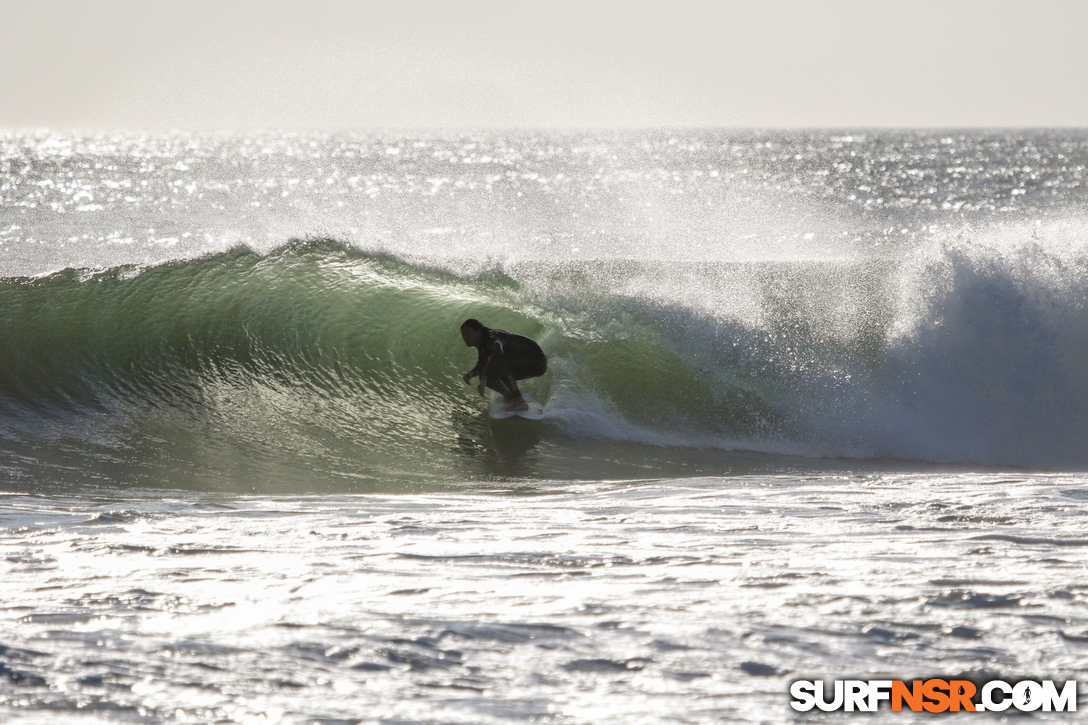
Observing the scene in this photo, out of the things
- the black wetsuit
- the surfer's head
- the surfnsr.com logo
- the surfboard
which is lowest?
the surfnsr.com logo

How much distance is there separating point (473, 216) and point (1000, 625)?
106 ft

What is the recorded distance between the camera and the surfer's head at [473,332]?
23.9ft

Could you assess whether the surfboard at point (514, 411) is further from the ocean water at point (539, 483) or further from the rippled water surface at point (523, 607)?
the rippled water surface at point (523, 607)

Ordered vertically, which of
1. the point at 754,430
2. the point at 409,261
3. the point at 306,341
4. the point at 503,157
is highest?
the point at 503,157

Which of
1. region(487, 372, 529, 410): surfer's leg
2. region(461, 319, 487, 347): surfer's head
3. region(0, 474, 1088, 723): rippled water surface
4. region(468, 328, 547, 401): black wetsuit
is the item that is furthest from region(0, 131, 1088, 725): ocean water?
region(461, 319, 487, 347): surfer's head

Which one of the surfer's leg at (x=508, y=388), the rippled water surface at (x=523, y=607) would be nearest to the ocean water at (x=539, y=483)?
the rippled water surface at (x=523, y=607)

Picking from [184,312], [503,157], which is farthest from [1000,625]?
[503,157]

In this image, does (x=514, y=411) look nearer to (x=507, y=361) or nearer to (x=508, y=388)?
(x=508, y=388)

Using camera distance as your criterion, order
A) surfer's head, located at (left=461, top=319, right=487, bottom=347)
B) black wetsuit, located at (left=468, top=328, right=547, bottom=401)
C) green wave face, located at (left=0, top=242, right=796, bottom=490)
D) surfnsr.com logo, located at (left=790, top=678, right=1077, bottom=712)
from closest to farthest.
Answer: surfnsr.com logo, located at (left=790, top=678, right=1077, bottom=712)
green wave face, located at (left=0, top=242, right=796, bottom=490)
surfer's head, located at (left=461, top=319, right=487, bottom=347)
black wetsuit, located at (left=468, top=328, right=547, bottom=401)

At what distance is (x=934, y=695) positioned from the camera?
263 centimetres

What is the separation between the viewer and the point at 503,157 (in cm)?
8469

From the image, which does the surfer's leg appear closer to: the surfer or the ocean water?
the surfer

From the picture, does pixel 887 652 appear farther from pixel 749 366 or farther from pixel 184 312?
pixel 184 312

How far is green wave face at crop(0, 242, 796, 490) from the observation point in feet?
21.9
